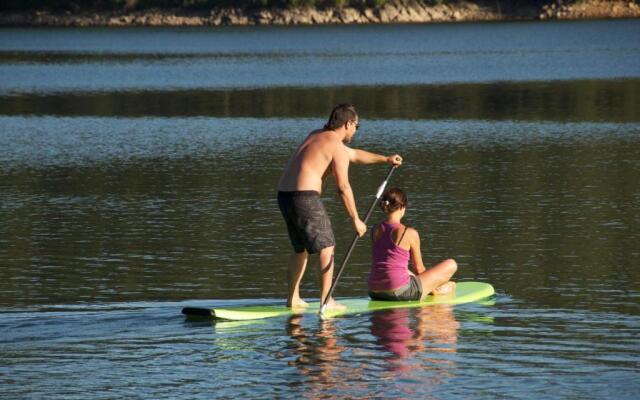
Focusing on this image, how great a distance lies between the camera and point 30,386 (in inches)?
392

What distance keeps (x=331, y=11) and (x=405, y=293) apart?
127m

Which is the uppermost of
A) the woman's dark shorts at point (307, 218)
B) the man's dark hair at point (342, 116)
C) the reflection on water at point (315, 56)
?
the reflection on water at point (315, 56)

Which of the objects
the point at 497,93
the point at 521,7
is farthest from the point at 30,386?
the point at 521,7

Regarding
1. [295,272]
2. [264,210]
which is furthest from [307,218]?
[264,210]

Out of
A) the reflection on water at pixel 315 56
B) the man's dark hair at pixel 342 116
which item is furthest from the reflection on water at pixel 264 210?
the reflection on water at pixel 315 56

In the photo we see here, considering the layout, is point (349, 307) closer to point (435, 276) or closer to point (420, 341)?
point (435, 276)

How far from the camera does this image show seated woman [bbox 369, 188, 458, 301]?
12289mm

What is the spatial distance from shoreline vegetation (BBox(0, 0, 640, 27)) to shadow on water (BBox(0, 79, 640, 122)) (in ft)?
284

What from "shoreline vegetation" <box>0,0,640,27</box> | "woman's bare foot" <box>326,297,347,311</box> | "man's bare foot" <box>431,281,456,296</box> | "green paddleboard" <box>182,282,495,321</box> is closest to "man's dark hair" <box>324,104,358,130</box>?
"woman's bare foot" <box>326,297,347,311</box>

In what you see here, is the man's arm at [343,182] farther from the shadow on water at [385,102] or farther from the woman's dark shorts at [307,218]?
the shadow on water at [385,102]

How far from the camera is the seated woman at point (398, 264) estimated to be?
1229 centimetres

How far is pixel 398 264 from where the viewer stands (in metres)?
12.4

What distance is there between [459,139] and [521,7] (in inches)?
4314

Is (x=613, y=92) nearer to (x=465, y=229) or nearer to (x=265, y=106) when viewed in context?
(x=265, y=106)
